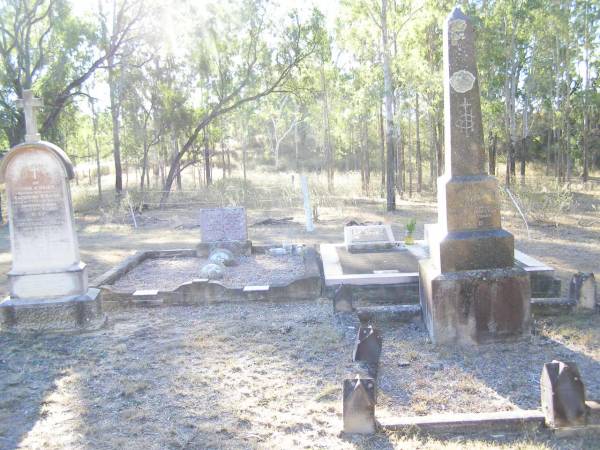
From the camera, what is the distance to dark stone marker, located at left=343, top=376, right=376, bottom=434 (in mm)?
3588

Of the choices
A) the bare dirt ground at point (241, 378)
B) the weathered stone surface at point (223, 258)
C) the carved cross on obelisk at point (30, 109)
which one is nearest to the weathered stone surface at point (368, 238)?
the weathered stone surface at point (223, 258)

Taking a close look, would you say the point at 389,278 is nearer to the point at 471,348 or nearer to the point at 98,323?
the point at 471,348

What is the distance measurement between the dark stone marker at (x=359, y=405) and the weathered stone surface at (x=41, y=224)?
13.5 feet

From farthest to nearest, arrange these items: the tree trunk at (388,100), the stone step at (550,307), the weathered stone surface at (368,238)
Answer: the tree trunk at (388,100), the weathered stone surface at (368,238), the stone step at (550,307)

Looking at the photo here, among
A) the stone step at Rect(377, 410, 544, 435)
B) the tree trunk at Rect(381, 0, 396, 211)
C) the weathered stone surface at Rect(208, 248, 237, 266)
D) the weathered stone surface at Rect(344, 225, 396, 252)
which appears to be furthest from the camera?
the tree trunk at Rect(381, 0, 396, 211)

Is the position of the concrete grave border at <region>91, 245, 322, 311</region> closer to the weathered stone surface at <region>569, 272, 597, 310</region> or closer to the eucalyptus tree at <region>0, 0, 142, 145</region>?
the weathered stone surface at <region>569, 272, 597, 310</region>

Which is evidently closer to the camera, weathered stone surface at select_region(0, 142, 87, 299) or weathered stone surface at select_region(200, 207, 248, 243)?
weathered stone surface at select_region(0, 142, 87, 299)

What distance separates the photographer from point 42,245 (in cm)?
633

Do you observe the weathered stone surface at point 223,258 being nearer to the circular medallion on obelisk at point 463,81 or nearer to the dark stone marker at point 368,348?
the dark stone marker at point 368,348

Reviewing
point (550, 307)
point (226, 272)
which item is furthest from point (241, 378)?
point (226, 272)

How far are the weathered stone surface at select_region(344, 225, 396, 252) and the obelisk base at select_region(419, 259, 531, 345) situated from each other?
4189mm

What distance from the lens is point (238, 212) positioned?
10.9 meters

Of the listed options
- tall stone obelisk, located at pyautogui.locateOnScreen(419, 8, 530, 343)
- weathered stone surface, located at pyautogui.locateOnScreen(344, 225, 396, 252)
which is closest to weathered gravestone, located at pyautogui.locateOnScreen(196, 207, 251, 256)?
weathered stone surface, located at pyautogui.locateOnScreen(344, 225, 396, 252)

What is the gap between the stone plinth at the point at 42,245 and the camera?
616 cm
